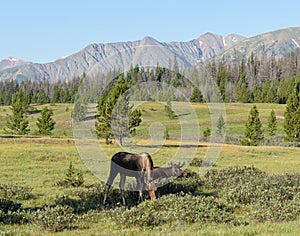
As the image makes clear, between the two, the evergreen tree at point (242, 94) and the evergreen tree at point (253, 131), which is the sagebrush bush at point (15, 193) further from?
the evergreen tree at point (242, 94)

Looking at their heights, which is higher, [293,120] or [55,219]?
[293,120]

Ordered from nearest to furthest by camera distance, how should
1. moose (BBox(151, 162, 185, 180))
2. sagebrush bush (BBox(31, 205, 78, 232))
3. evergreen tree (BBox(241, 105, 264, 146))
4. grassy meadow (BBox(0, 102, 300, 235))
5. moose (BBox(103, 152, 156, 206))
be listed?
grassy meadow (BBox(0, 102, 300, 235)), sagebrush bush (BBox(31, 205, 78, 232)), moose (BBox(103, 152, 156, 206)), moose (BBox(151, 162, 185, 180)), evergreen tree (BBox(241, 105, 264, 146))

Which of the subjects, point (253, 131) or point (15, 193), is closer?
point (15, 193)

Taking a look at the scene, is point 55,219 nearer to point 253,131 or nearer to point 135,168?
point 135,168

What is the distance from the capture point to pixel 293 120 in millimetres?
66875

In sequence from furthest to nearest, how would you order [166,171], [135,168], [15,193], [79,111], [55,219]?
[79,111] < [15,193] < [166,171] < [135,168] < [55,219]

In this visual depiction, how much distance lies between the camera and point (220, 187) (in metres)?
21.7

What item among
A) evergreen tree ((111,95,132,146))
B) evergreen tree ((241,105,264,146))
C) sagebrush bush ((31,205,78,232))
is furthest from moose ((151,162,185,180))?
evergreen tree ((241,105,264,146))

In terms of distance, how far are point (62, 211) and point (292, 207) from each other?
302 inches

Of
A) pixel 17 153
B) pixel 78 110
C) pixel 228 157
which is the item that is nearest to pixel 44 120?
pixel 78 110

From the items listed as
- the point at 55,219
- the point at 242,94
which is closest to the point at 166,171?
the point at 55,219

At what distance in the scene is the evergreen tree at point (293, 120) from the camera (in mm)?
66750

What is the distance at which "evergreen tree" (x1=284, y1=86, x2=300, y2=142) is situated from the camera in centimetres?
6675

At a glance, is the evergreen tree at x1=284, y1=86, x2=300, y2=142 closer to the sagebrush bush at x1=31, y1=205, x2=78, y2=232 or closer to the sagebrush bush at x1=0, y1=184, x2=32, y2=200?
the sagebrush bush at x1=0, y1=184, x2=32, y2=200
